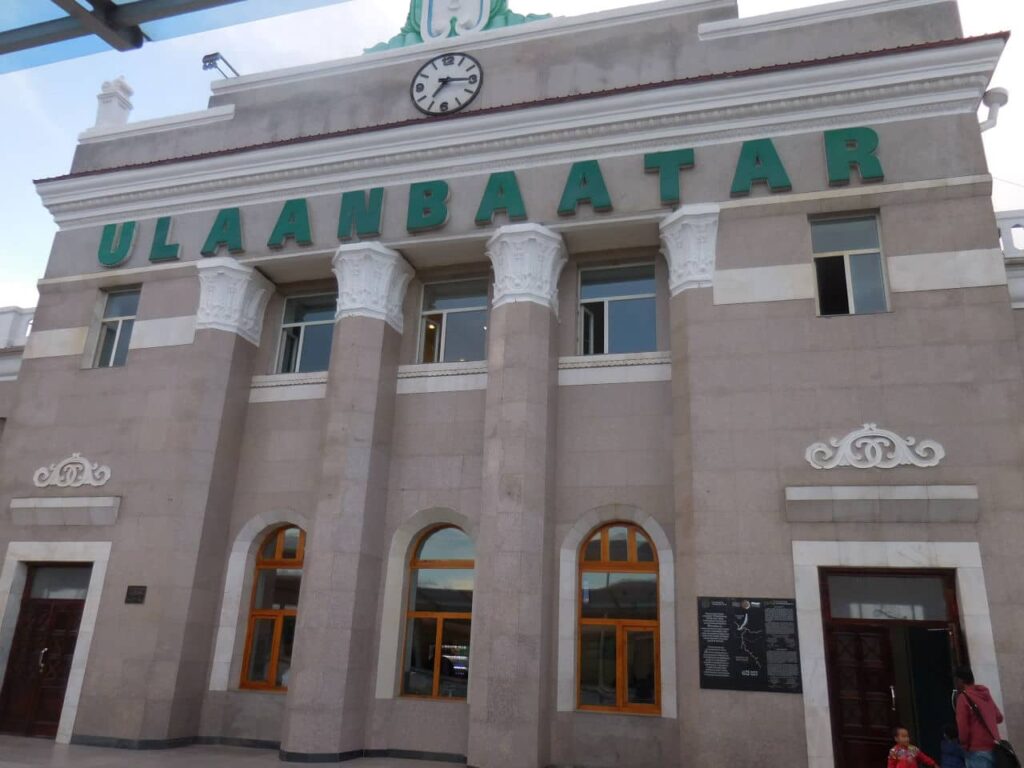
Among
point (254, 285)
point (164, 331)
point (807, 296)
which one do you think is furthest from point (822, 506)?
point (164, 331)

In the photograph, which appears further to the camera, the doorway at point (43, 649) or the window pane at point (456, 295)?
the window pane at point (456, 295)

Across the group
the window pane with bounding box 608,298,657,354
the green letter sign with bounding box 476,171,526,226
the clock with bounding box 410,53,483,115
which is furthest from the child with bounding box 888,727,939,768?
the clock with bounding box 410,53,483,115

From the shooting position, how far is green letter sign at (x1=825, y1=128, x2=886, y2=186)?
14.4 meters

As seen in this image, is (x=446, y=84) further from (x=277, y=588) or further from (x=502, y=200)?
(x=277, y=588)

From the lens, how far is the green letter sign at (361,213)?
17094 millimetres

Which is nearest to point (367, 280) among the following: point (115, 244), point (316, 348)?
point (316, 348)

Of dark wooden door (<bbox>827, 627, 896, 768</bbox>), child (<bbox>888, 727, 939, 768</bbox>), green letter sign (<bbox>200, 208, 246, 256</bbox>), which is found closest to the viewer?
child (<bbox>888, 727, 939, 768</bbox>)

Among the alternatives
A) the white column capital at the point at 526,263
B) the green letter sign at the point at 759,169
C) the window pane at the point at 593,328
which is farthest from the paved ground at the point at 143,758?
the green letter sign at the point at 759,169

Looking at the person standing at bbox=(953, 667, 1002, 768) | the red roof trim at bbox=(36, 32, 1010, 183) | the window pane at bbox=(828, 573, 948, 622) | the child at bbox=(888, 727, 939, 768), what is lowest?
the child at bbox=(888, 727, 939, 768)

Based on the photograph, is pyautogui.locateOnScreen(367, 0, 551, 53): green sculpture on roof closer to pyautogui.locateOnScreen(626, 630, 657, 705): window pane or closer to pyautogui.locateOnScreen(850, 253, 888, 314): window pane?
pyautogui.locateOnScreen(850, 253, 888, 314): window pane

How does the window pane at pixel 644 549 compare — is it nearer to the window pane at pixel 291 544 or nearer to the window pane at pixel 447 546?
the window pane at pixel 447 546

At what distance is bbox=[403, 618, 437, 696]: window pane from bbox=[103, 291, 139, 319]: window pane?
32.5 ft

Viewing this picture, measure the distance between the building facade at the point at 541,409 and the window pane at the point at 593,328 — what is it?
0.07 meters

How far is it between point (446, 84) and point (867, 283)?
973 cm
